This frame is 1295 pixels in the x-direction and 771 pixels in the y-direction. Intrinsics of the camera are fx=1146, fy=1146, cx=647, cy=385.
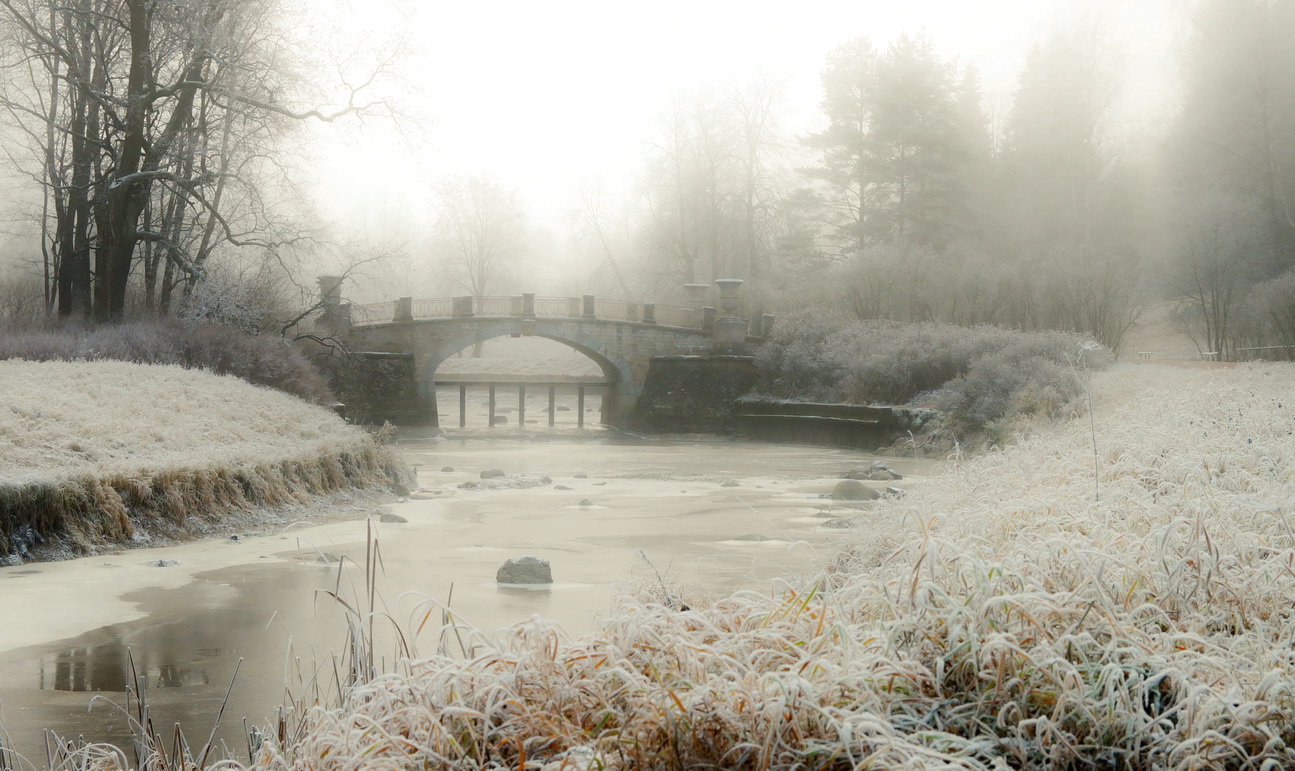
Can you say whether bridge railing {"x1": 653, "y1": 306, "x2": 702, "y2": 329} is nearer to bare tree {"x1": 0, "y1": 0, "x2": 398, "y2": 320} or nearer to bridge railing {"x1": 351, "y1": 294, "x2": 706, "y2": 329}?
bridge railing {"x1": 351, "y1": 294, "x2": 706, "y2": 329}

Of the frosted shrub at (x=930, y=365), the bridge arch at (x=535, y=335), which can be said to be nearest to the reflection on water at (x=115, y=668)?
the frosted shrub at (x=930, y=365)

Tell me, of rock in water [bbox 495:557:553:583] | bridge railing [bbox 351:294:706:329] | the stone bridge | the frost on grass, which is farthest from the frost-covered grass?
bridge railing [bbox 351:294:706:329]

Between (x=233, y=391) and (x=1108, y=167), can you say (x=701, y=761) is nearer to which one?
(x=233, y=391)

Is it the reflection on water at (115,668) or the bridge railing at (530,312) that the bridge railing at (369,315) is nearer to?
the bridge railing at (530,312)

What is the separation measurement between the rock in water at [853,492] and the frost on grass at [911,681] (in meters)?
9.27

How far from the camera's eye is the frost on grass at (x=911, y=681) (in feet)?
8.73

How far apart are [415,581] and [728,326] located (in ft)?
82.3

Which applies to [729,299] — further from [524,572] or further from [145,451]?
[524,572]

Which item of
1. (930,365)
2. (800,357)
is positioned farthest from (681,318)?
(930,365)

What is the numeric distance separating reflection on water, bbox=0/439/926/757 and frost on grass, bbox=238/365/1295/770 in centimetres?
30

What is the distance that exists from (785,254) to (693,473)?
22.0 meters

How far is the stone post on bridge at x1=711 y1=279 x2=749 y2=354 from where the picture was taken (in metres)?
32.8

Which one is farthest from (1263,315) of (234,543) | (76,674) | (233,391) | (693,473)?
(76,674)

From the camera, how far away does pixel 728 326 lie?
32781mm
